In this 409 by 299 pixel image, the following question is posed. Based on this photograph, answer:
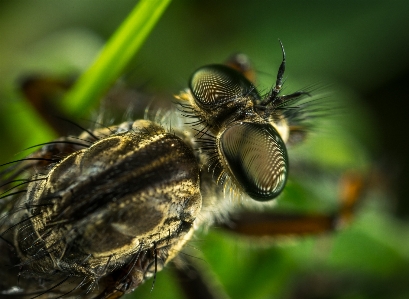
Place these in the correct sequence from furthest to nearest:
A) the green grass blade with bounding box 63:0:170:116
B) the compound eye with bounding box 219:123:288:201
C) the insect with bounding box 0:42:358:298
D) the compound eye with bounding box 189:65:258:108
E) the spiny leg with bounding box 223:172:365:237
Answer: the spiny leg with bounding box 223:172:365:237 → the green grass blade with bounding box 63:0:170:116 → the compound eye with bounding box 189:65:258:108 → the compound eye with bounding box 219:123:288:201 → the insect with bounding box 0:42:358:298

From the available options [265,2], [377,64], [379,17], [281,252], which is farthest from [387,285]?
[265,2]

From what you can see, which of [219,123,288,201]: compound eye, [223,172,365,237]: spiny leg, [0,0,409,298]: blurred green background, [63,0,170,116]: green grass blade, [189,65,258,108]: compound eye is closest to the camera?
[219,123,288,201]: compound eye

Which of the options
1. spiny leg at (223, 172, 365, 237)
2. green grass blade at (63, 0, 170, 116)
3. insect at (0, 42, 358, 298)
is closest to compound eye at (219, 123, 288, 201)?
insect at (0, 42, 358, 298)

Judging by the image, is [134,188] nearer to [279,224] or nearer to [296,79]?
[279,224]

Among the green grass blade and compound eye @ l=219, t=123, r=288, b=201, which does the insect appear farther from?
the green grass blade

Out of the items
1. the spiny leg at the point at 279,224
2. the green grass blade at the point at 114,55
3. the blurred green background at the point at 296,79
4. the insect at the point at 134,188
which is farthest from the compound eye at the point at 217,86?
the blurred green background at the point at 296,79

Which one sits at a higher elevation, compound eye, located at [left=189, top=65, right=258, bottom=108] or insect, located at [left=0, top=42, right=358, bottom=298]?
compound eye, located at [left=189, top=65, right=258, bottom=108]
